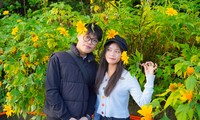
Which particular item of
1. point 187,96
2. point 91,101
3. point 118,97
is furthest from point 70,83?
point 187,96

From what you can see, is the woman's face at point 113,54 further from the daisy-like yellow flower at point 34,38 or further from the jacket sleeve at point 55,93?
the daisy-like yellow flower at point 34,38

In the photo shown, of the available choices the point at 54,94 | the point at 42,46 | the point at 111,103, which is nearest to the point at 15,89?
the point at 42,46

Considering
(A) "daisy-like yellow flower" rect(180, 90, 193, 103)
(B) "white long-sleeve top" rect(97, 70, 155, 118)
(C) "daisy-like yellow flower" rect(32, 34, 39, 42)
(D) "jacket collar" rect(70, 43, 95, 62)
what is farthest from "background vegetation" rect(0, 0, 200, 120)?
(A) "daisy-like yellow flower" rect(180, 90, 193, 103)

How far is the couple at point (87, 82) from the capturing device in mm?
2336

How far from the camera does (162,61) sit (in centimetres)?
269

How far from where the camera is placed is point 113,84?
2340 millimetres

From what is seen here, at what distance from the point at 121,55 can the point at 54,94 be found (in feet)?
1.68

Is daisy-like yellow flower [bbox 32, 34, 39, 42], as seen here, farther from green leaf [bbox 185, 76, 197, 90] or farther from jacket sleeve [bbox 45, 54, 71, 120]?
green leaf [bbox 185, 76, 197, 90]

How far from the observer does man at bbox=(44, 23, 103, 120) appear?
2.33 m

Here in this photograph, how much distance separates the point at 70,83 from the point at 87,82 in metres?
0.12

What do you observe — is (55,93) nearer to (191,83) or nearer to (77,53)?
(77,53)

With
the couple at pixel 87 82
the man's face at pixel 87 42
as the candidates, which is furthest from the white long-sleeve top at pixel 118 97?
the man's face at pixel 87 42

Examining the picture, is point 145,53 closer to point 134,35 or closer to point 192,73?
point 134,35

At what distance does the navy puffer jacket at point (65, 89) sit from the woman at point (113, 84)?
98 millimetres
